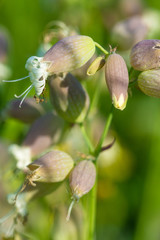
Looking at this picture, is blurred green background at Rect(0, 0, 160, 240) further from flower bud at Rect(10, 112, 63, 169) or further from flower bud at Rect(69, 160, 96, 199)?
flower bud at Rect(69, 160, 96, 199)

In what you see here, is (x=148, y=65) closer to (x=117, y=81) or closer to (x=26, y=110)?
(x=117, y=81)

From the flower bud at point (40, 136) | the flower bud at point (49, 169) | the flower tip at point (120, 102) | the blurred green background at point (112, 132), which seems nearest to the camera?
the flower tip at point (120, 102)

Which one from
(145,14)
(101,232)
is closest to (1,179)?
(101,232)

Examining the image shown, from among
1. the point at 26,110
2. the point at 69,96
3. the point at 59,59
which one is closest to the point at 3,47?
the point at 26,110

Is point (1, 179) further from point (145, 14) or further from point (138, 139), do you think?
point (145, 14)

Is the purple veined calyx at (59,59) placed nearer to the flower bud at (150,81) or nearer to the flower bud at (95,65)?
the flower bud at (95,65)

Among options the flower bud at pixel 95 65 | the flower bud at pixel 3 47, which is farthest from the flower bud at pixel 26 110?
the flower bud at pixel 3 47
